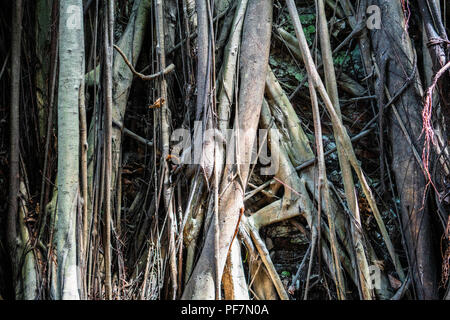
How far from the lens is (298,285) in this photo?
2029mm

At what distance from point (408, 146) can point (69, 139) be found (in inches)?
55.4

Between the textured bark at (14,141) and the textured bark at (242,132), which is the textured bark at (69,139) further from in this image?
the textured bark at (242,132)

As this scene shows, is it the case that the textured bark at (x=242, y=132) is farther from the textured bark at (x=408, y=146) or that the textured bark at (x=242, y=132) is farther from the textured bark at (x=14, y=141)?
the textured bark at (x=14, y=141)

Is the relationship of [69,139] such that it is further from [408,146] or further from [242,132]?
[408,146]

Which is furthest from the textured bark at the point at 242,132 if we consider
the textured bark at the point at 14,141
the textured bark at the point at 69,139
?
the textured bark at the point at 14,141

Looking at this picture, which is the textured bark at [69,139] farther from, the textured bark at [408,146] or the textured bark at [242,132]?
the textured bark at [408,146]

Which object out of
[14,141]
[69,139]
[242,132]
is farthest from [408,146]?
[14,141]

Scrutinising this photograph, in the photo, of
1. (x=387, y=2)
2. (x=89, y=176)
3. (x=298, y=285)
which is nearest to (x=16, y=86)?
(x=89, y=176)

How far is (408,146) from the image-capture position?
6.31ft

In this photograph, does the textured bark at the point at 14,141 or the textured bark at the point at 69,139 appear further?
the textured bark at the point at 14,141

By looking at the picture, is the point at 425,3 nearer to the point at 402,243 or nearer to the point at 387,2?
the point at 387,2

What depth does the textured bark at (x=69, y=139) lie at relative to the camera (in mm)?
1488

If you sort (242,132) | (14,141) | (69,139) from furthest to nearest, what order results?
(242,132) → (14,141) → (69,139)

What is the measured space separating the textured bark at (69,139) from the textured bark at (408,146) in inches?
52.7
